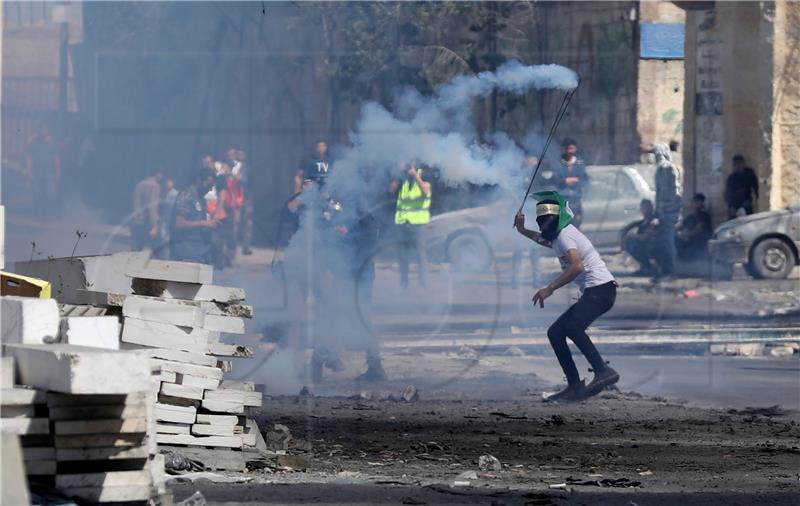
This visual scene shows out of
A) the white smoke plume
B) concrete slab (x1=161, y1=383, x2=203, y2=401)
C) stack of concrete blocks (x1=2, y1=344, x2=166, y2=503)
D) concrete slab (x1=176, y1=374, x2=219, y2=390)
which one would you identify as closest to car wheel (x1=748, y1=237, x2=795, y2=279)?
the white smoke plume

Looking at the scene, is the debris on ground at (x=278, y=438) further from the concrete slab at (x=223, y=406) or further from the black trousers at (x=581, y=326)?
the black trousers at (x=581, y=326)

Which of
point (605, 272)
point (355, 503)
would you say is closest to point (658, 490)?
point (355, 503)

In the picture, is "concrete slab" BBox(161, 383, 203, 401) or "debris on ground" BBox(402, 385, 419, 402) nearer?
"concrete slab" BBox(161, 383, 203, 401)

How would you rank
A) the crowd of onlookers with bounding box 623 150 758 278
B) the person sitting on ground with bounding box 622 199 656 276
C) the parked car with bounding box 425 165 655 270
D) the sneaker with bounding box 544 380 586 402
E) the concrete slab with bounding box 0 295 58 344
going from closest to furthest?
the concrete slab with bounding box 0 295 58 344 < the sneaker with bounding box 544 380 586 402 < the parked car with bounding box 425 165 655 270 < the crowd of onlookers with bounding box 623 150 758 278 < the person sitting on ground with bounding box 622 199 656 276

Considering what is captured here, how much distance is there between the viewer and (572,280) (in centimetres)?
Answer: 1139

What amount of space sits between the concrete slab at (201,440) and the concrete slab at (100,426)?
2.04 metres

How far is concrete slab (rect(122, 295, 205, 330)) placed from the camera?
8.09 m

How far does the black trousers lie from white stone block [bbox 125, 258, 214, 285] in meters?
3.54

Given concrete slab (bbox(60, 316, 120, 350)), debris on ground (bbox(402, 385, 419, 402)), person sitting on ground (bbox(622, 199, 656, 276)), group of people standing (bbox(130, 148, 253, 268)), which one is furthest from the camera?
person sitting on ground (bbox(622, 199, 656, 276))

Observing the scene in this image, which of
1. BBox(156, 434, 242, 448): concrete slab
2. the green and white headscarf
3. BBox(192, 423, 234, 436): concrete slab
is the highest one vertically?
the green and white headscarf

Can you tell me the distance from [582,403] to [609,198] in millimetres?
11099

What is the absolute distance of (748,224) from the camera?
19453mm

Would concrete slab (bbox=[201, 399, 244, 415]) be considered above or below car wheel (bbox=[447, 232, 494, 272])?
below

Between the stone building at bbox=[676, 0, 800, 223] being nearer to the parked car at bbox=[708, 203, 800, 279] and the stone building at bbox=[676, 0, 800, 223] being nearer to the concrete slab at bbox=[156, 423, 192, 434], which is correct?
the parked car at bbox=[708, 203, 800, 279]
